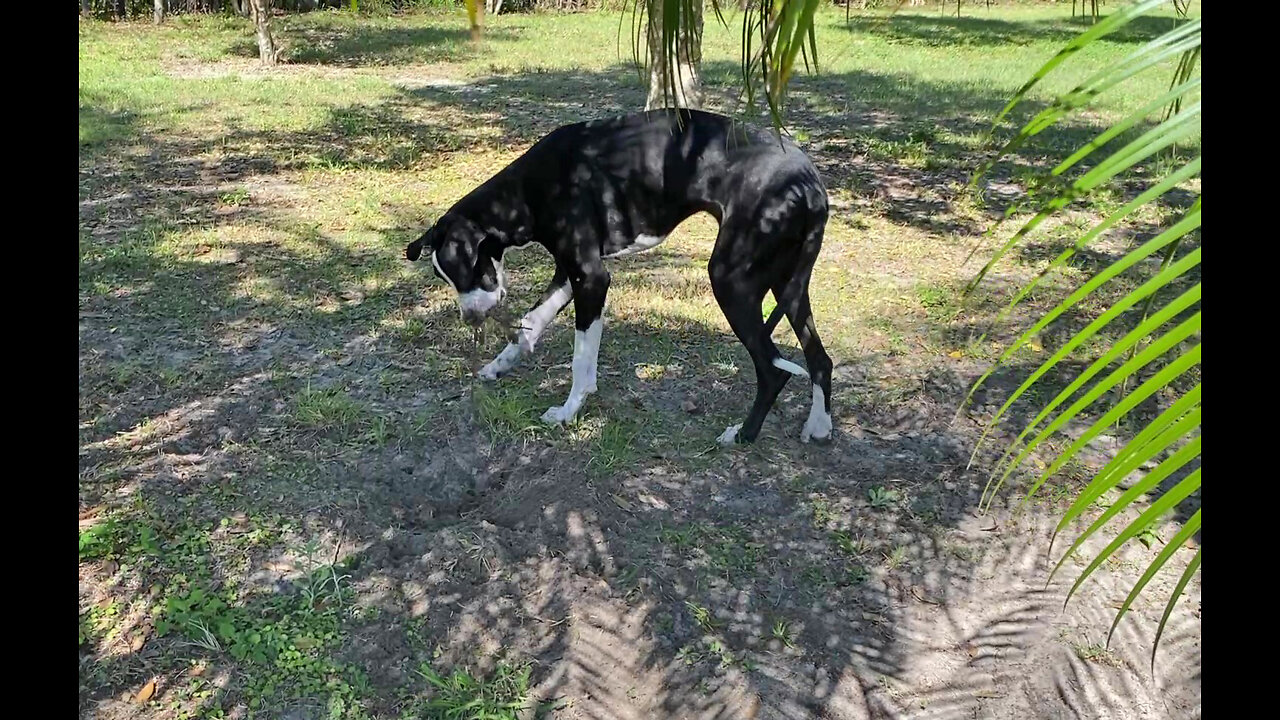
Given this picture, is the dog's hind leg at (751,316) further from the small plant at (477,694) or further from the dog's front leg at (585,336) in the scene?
the small plant at (477,694)

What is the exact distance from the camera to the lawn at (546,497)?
2.95 m

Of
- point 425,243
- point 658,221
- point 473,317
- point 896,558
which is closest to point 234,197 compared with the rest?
point 425,243

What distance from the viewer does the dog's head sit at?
4.23 metres

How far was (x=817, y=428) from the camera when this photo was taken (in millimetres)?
4293

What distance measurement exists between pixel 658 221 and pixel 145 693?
2.54 meters

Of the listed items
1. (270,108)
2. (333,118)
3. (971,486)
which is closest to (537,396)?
(971,486)

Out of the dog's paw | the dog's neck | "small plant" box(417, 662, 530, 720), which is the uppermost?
the dog's neck

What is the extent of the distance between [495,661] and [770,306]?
3.19 meters

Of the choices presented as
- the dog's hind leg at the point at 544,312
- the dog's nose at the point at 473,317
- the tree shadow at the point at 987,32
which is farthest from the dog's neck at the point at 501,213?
the tree shadow at the point at 987,32

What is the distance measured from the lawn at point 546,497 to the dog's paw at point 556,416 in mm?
69

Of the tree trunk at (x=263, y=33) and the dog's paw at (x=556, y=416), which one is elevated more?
the tree trunk at (x=263, y=33)

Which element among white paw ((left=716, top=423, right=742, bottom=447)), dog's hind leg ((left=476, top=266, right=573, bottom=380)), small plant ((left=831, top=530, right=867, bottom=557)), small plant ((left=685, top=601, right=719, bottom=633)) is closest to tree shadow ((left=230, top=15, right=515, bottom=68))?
dog's hind leg ((left=476, top=266, right=573, bottom=380))

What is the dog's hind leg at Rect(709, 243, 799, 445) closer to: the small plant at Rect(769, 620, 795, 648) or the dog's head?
the dog's head
